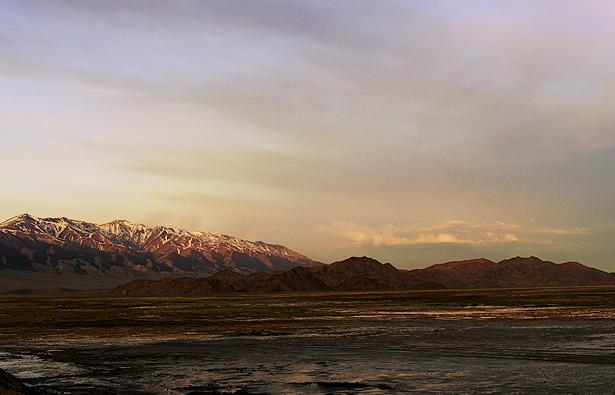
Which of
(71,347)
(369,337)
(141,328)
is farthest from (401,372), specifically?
(141,328)

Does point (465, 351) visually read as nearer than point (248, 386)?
No

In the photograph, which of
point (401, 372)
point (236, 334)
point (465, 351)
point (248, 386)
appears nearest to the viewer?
point (248, 386)

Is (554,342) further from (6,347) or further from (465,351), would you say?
(6,347)

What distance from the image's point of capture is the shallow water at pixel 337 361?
23.1 metres

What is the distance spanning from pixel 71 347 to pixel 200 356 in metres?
8.73

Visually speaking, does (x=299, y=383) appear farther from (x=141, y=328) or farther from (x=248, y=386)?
(x=141, y=328)

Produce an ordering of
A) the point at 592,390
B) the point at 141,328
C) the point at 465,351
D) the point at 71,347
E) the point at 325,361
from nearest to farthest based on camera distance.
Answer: the point at 592,390, the point at 325,361, the point at 465,351, the point at 71,347, the point at 141,328

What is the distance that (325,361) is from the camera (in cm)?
2916

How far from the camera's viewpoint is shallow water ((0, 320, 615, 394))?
23078 mm

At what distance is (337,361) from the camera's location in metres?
29.1

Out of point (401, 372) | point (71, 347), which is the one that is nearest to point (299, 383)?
point (401, 372)

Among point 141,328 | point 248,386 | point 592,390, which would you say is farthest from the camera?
point 141,328

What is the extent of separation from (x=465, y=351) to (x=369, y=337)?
28.0ft

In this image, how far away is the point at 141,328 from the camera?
49.5 m
